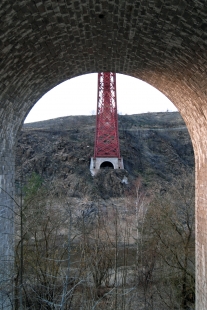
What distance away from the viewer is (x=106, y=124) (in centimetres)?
2780

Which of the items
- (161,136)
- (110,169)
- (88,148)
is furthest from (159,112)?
(110,169)

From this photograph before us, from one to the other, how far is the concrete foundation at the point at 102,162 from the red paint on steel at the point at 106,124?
1.09 feet

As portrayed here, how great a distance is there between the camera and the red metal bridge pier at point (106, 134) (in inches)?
1064

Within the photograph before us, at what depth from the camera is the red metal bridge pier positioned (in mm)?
27030

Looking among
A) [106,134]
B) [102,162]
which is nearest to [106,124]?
[106,134]

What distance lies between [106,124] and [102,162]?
3.52m

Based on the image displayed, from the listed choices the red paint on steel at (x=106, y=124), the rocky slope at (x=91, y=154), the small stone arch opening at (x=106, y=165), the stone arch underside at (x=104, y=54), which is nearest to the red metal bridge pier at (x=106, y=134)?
the red paint on steel at (x=106, y=124)

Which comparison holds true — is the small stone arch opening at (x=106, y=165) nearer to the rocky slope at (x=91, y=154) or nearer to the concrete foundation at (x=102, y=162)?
the concrete foundation at (x=102, y=162)

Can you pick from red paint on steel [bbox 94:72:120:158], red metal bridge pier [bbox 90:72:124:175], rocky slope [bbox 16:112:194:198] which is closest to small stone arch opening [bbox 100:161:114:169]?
red metal bridge pier [bbox 90:72:124:175]

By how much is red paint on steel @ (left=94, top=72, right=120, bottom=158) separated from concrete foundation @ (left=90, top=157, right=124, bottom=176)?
332 millimetres

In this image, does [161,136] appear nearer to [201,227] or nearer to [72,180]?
[72,180]

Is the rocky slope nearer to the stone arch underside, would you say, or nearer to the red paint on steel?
the red paint on steel

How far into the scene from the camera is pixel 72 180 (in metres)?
26.5

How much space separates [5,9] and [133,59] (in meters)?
2.96
